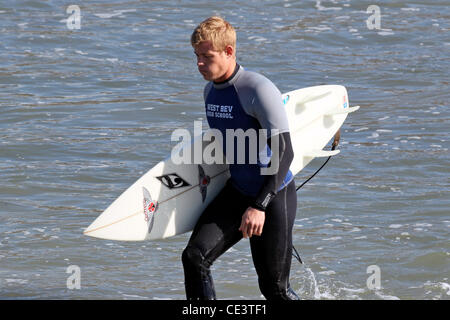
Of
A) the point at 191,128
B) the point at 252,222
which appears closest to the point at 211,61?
the point at 252,222

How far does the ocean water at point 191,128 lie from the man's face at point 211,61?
2.13 metres

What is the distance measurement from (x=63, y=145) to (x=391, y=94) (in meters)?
4.27

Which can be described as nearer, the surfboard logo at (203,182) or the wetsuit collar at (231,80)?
the wetsuit collar at (231,80)

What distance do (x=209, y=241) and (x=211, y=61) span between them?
35.4 inches

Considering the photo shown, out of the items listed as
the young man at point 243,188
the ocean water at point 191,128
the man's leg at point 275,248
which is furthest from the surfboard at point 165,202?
the ocean water at point 191,128

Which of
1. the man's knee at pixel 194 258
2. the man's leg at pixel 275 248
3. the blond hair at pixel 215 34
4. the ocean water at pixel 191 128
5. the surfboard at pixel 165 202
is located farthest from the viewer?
the ocean water at pixel 191 128

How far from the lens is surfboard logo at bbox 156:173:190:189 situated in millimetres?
5291

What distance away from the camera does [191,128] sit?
1018 cm

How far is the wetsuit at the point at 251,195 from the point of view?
451cm

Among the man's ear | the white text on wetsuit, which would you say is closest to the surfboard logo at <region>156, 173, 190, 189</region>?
the white text on wetsuit

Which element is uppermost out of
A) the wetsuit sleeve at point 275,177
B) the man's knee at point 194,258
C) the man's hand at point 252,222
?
the wetsuit sleeve at point 275,177

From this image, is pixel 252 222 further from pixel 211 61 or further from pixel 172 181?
pixel 172 181

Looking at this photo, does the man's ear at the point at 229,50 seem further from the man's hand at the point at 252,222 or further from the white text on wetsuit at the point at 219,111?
the man's hand at the point at 252,222

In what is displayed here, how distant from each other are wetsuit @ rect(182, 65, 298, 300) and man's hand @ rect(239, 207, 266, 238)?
3 centimetres
